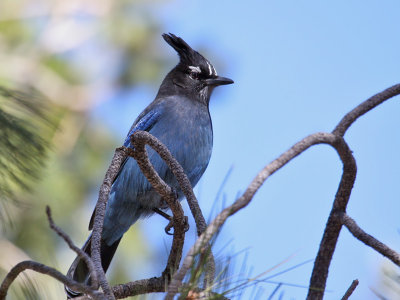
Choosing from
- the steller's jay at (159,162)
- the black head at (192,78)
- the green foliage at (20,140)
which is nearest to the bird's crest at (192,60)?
the black head at (192,78)

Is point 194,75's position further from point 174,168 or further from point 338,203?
point 338,203

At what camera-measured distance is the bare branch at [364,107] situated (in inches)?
72.8

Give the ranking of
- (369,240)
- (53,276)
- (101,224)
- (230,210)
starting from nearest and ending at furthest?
(230,210) → (53,276) → (369,240) → (101,224)

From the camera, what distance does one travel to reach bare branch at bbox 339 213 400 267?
175 centimetres

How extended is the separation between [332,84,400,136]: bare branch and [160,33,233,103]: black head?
303cm

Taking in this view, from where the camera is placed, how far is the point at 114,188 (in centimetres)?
427

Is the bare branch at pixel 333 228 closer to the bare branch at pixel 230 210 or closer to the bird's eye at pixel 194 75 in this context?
the bare branch at pixel 230 210

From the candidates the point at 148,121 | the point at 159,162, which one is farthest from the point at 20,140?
the point at 148,121

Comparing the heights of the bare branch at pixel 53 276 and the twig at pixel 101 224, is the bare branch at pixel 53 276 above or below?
below

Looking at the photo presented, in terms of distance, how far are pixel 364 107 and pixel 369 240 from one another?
354 mm

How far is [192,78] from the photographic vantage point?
4980 millimetres

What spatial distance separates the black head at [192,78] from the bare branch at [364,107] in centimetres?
303

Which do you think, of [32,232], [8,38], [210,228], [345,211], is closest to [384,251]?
[345,211]


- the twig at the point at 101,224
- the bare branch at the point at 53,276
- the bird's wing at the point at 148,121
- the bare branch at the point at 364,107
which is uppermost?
the bird's wing at the point at 148,121
